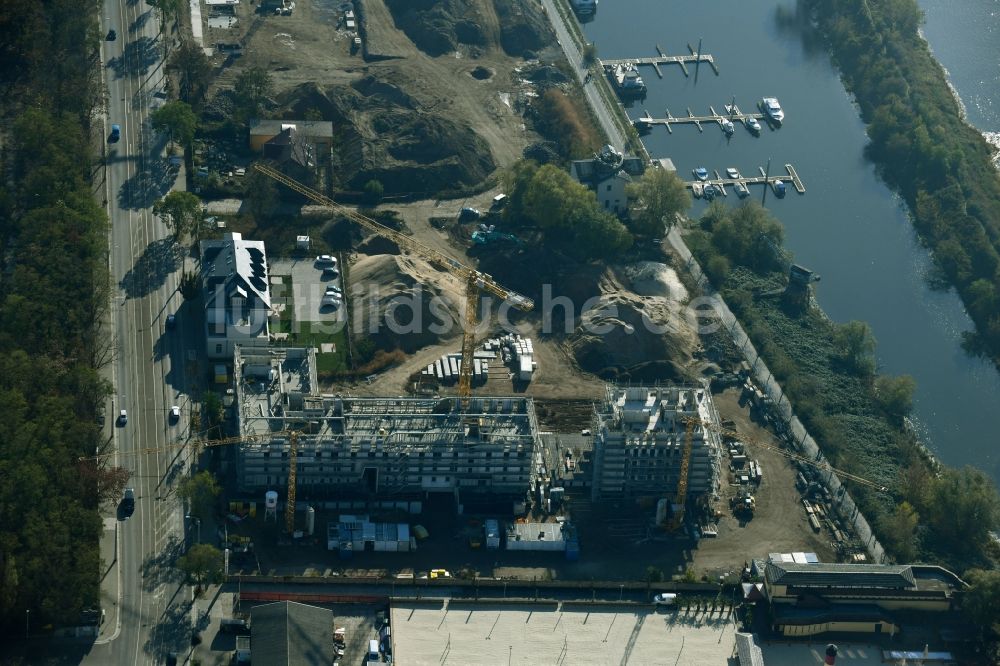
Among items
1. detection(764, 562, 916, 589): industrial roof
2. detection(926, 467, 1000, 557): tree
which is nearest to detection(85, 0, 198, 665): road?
detection(764, 562, 916, 589): industrial roof

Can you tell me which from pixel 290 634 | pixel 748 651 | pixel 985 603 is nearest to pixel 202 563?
pixel 290 634

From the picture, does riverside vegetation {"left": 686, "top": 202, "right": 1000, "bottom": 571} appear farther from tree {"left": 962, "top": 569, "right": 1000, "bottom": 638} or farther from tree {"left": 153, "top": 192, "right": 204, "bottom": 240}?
tree {"left": 153, "top": 192, "right": 204, "bottom": 240}

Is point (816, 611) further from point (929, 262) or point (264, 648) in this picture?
point (929, 262)

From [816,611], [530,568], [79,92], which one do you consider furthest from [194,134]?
[816,611]

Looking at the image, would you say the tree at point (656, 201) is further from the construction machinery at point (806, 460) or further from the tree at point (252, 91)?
the tree at point (252, 91)

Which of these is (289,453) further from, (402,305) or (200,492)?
(402,305)

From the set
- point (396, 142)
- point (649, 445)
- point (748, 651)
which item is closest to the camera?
point (748, 651)
